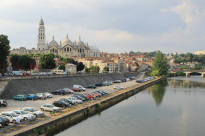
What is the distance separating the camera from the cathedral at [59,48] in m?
146

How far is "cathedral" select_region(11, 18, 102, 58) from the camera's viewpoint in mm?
145625

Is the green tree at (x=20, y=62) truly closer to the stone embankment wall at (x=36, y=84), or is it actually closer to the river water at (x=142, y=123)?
the stone embankment wall at (x=36, y=84)

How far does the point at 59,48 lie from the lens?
495 feet

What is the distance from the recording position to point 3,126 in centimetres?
1930

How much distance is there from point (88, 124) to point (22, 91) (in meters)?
13.8

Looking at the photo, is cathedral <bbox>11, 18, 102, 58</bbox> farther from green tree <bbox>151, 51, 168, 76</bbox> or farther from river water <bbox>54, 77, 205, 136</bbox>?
river water <bbox>54, 77, 205, 136</bbox>

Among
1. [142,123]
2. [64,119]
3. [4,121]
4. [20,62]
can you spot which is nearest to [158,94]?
[142,123]

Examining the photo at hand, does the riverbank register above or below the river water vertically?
above

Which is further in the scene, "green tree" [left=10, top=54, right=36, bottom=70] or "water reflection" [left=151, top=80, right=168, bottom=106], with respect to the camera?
"green tree" [left=10, top=54, right=36, bottom=70]

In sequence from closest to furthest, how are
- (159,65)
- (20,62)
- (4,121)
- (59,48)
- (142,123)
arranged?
(4,121), (142,123), (20,62), (159,65), (59,48)

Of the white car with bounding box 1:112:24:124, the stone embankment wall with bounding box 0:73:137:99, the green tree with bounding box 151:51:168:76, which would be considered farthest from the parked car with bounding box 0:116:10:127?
the green tree with bounding box 151:51:168:76

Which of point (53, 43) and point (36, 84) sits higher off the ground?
point (53, 43)

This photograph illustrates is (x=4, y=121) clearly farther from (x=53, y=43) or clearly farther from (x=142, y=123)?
(x=53, y=43)

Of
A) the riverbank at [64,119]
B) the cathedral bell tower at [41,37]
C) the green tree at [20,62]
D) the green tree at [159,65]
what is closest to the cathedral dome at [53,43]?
the cathedral bell tower at [41,37]
